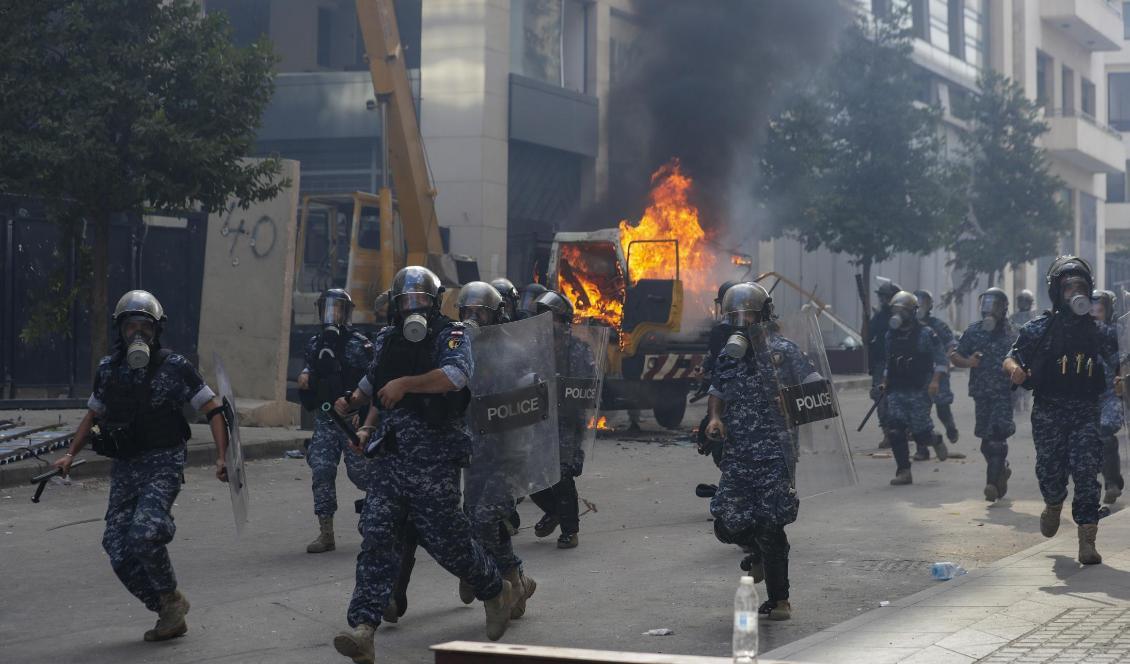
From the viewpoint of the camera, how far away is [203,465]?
535 inches

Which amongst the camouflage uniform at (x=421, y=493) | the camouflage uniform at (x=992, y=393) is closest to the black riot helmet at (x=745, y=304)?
the camouflage uniform at (x=421, y=493)

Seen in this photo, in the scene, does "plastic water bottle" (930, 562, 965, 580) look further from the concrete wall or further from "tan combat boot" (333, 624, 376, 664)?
the concrete wall

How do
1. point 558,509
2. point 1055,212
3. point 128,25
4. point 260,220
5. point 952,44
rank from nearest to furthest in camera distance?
point 558,509, point 128,25, point 260,220, point 1055,212, point 952,44

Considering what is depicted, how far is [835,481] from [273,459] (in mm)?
8070

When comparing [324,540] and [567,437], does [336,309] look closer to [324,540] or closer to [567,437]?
[324,540]

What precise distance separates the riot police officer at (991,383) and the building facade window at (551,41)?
16498mm

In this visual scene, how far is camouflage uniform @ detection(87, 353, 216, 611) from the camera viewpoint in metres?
6.26

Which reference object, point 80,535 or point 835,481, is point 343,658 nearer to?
point 835,481

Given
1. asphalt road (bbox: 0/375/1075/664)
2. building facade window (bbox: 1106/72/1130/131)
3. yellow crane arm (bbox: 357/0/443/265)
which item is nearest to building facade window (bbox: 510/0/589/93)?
yellow crane arm (bbox: 357/0/443/265)

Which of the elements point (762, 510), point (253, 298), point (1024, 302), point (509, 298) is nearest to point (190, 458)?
point (253, 298)

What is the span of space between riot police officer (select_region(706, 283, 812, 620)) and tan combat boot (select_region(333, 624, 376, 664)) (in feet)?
6.34

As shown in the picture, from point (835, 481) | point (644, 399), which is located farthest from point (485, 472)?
point (644, 399)

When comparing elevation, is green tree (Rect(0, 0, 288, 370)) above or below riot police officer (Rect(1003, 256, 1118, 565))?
above

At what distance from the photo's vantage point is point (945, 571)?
25.8 ft
